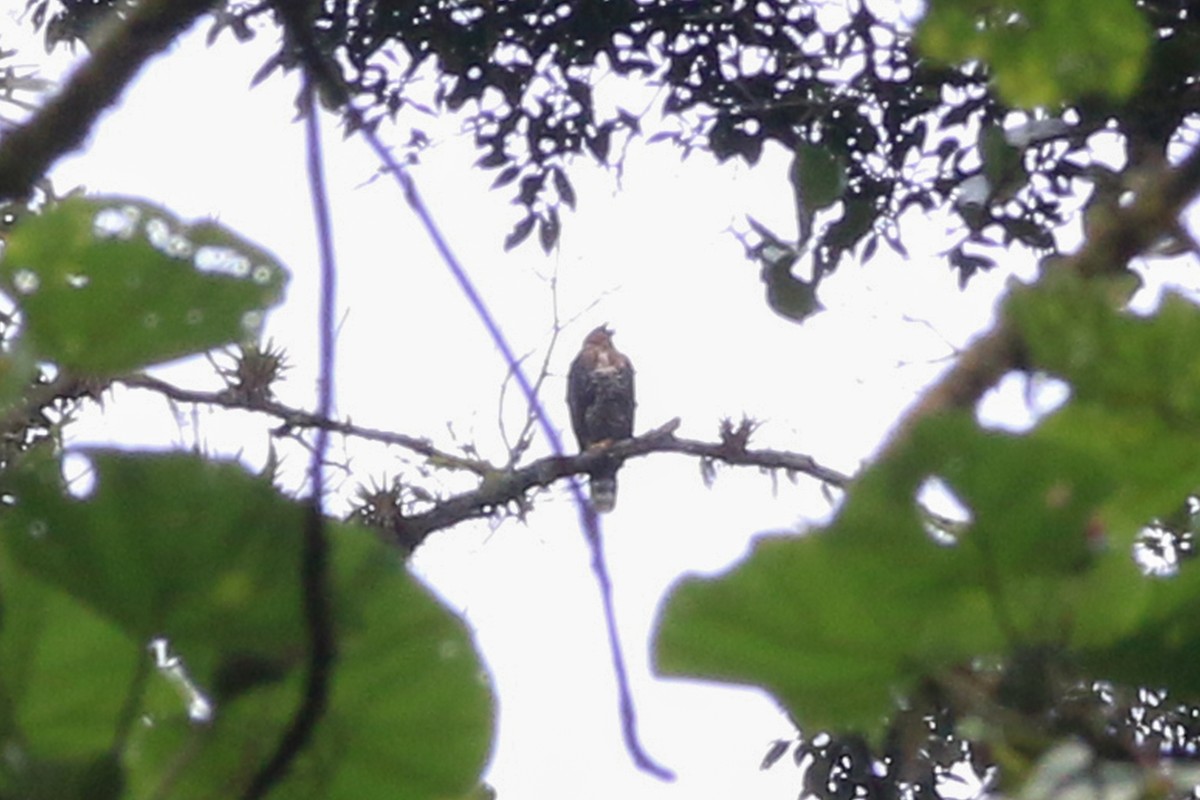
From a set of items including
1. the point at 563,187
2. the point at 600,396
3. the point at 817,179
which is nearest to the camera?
the point at 817,179

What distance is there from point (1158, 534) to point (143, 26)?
79cm

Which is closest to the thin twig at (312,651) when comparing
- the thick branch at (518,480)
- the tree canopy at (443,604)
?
the tree canopy at (443,604)

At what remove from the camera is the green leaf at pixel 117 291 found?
296mm

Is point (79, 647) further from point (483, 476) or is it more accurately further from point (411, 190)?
point (483, 476)

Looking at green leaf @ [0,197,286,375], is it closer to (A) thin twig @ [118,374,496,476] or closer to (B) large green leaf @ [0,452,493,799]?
(B) large green leaf @ [0,452,493,799]

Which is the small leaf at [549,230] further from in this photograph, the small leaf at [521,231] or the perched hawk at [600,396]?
the perched hawk at [600,396]

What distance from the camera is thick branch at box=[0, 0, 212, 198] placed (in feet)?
1.04

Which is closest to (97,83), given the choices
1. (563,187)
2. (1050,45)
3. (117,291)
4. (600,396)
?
(117,291)

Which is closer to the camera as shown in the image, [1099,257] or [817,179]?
[1099,257]

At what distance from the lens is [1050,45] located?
1.05 ft

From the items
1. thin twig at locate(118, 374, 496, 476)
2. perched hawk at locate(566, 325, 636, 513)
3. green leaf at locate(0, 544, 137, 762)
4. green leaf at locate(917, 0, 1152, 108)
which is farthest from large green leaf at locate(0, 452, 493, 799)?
perched hawk at locate(566, 325, 636, 513)

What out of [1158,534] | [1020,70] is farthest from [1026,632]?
[1158,534]

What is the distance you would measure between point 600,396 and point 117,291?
7.23 meters

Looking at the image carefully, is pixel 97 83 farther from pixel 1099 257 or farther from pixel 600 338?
pixel 600 338
